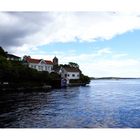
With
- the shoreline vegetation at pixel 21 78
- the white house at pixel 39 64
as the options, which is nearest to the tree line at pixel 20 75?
the shoreline vegetation at pixel 21 78

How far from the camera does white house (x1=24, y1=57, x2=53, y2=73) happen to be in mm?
36494

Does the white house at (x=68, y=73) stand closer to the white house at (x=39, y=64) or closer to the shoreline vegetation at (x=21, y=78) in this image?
the white house at (x=39, y=64)

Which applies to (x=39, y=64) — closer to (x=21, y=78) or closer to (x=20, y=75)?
(x=21, y=78)

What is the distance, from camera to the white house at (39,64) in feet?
120

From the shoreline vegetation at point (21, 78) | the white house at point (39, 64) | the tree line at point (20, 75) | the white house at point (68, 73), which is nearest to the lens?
the shoreline vegetation at point (21, 78)

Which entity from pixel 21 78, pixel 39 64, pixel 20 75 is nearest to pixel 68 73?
pixel 39 64

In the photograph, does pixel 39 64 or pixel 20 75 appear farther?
pixel 39 64

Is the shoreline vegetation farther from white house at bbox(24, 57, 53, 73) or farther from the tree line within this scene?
white house at bbox(24, 57, 53, 73)

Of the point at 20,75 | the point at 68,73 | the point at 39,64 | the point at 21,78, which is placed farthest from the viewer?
the point at 68,73

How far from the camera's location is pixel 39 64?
125 feet

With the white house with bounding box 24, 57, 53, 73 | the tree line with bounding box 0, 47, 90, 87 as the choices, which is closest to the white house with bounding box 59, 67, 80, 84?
the white house with bounding box 24, 57, 53, 73
